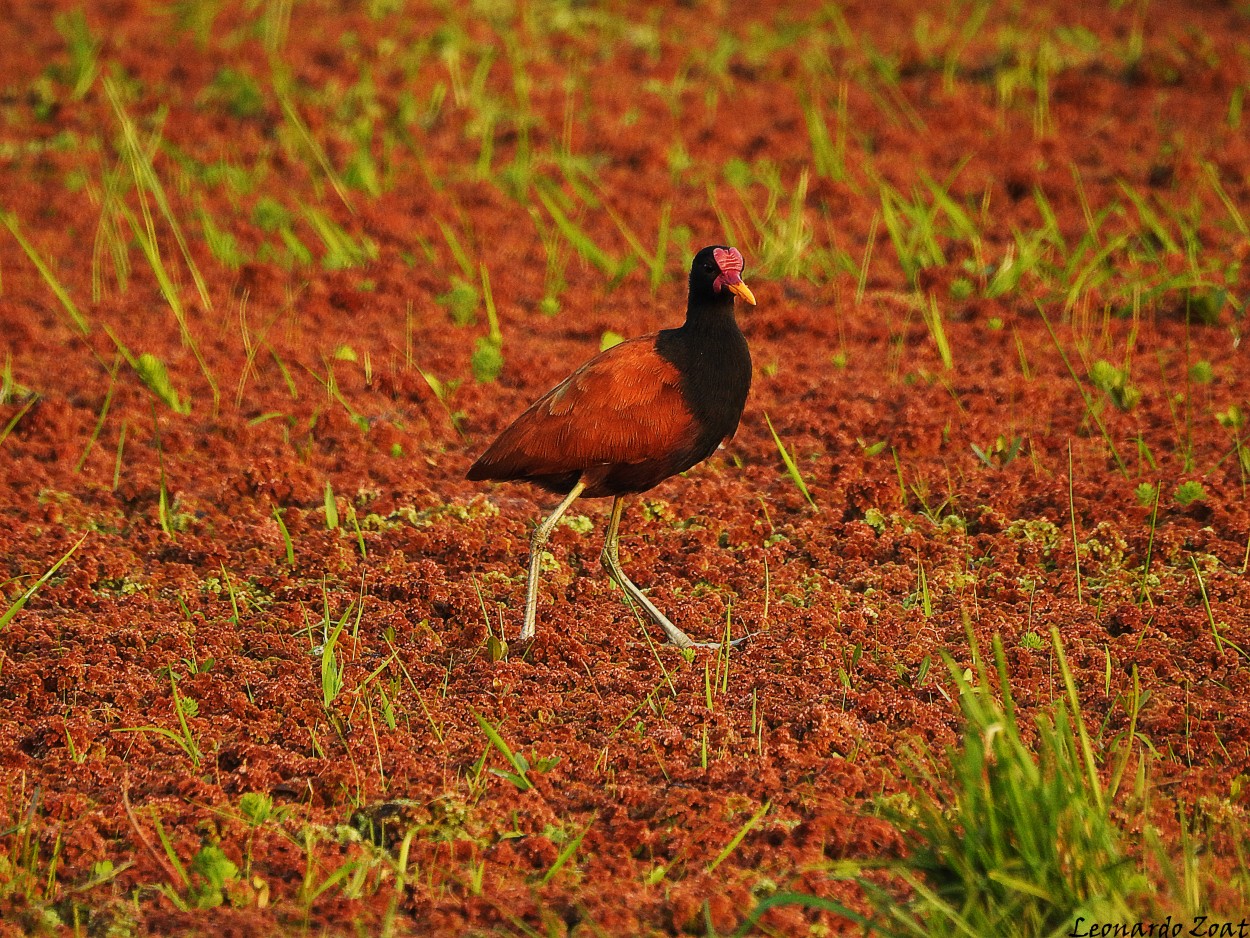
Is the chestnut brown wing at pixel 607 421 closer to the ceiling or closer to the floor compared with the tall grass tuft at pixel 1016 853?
closer to the ceiling

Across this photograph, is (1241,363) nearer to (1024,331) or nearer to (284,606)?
(1024,331)

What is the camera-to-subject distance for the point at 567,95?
11008 millimetres

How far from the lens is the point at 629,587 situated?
5176 mm

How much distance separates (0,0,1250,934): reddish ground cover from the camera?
393 cm

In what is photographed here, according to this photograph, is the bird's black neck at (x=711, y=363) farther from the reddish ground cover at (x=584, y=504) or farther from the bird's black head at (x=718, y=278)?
the reddish ground cover at (x=584, y=504)

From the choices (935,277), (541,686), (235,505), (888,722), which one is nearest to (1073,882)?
(888,722)

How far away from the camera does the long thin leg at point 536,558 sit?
5062 millimetres

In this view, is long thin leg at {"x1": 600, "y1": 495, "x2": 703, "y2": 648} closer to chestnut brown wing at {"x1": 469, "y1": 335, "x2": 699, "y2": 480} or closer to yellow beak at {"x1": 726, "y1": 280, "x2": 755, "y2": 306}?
chestnut brown wing at {"x1": 469, "y1": 335, "x2": 699, "y2": 480}

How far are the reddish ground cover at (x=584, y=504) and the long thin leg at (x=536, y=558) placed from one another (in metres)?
0.12

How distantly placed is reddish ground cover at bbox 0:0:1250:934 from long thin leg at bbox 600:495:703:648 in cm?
8

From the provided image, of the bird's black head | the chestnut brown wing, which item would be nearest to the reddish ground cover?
the chestnut brown wing

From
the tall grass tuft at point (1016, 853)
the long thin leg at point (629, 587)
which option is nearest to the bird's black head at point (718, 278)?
the long thin leg at point (629, 587)

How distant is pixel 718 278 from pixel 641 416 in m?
0.57

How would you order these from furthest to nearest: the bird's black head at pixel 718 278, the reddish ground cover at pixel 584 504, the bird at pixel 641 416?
the bird's black head at pixel 718 278 < the bird at pixel 641 416 < the reddish ground cover at pixel 584 504
